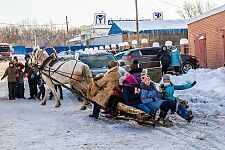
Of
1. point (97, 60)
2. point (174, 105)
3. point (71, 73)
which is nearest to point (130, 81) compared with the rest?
point (174, 105)

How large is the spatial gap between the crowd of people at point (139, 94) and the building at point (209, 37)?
16.5 m

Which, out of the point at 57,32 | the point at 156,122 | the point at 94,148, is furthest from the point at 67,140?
the point at 57,32

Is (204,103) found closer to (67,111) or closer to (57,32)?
(67,111)

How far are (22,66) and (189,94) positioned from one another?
7.63 m

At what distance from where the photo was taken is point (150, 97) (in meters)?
9.93

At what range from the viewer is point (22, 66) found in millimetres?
19172

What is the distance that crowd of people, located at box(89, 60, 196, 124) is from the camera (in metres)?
9.90

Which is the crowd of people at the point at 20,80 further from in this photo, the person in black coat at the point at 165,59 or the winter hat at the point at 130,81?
the winter hat at the point at 130,81

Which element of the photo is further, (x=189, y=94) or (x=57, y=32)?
(x=57, y=32)

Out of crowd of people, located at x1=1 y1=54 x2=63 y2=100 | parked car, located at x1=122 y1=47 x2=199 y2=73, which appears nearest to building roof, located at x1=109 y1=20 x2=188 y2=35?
parked car, located at x1=122 y1=47 x2=199 y2=73

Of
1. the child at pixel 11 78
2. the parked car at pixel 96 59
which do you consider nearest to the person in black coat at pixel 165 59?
the parked car at pixel 96 59

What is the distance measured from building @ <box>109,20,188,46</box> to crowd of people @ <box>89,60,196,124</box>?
49624mm

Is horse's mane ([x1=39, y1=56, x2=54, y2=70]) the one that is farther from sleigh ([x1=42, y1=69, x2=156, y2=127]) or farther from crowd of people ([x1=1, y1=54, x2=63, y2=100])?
sleigh ([x1=42, y1=69, x2=156, y2=127])

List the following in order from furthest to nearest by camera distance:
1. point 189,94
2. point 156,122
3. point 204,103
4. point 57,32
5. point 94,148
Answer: point 57,32
point 189,94
point 204,103
point 156,122
point 94,148
